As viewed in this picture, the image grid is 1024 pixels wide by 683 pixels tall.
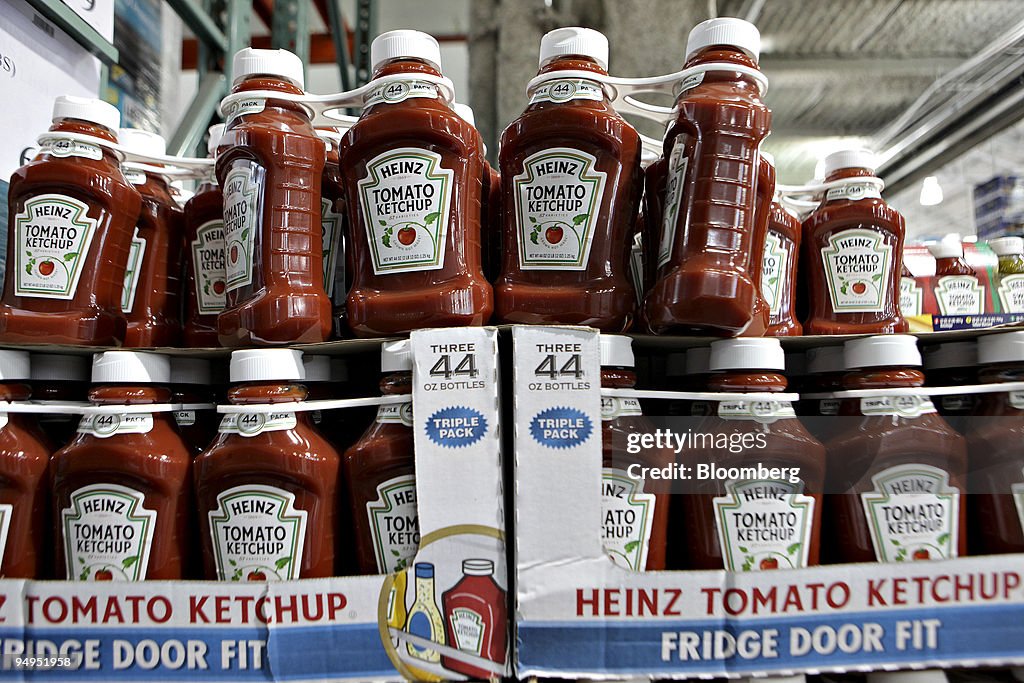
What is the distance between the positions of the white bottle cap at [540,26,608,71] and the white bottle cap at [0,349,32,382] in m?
0.91

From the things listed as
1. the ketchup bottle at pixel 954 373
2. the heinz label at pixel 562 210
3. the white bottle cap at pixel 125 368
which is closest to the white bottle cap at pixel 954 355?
the ketchup bottle at pixel 954 373

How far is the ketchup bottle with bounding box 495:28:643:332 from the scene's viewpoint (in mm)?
1061

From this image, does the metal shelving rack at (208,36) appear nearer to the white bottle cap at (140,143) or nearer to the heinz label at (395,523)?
the white bottle cap at (140,143)

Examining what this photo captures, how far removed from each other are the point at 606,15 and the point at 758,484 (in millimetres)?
2368

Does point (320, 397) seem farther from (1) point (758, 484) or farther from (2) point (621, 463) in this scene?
(1) point (758, 484)

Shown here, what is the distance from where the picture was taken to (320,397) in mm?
1106

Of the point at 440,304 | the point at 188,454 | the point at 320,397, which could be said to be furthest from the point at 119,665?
the point at 440,304

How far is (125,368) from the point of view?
1.02 metres

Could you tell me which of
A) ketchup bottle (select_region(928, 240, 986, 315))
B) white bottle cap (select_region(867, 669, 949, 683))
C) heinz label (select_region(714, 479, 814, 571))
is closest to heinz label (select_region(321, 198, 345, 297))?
heinz label (select_region(714, 479, 814, 571))

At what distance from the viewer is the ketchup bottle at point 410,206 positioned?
1.04 meters

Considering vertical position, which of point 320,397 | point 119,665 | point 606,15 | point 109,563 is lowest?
point 119,665

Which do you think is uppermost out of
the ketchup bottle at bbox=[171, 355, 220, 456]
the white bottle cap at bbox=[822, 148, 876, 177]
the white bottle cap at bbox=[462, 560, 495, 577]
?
the white bottle cap at bbox=[822, 148, 876, 177]

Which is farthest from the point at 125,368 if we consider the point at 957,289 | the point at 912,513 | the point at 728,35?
the point at 957,289

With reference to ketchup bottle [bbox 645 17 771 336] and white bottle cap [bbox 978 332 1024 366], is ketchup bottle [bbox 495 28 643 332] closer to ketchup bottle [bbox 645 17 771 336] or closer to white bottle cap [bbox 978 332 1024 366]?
ketchup bottle [bbox 645 17 771 336]
